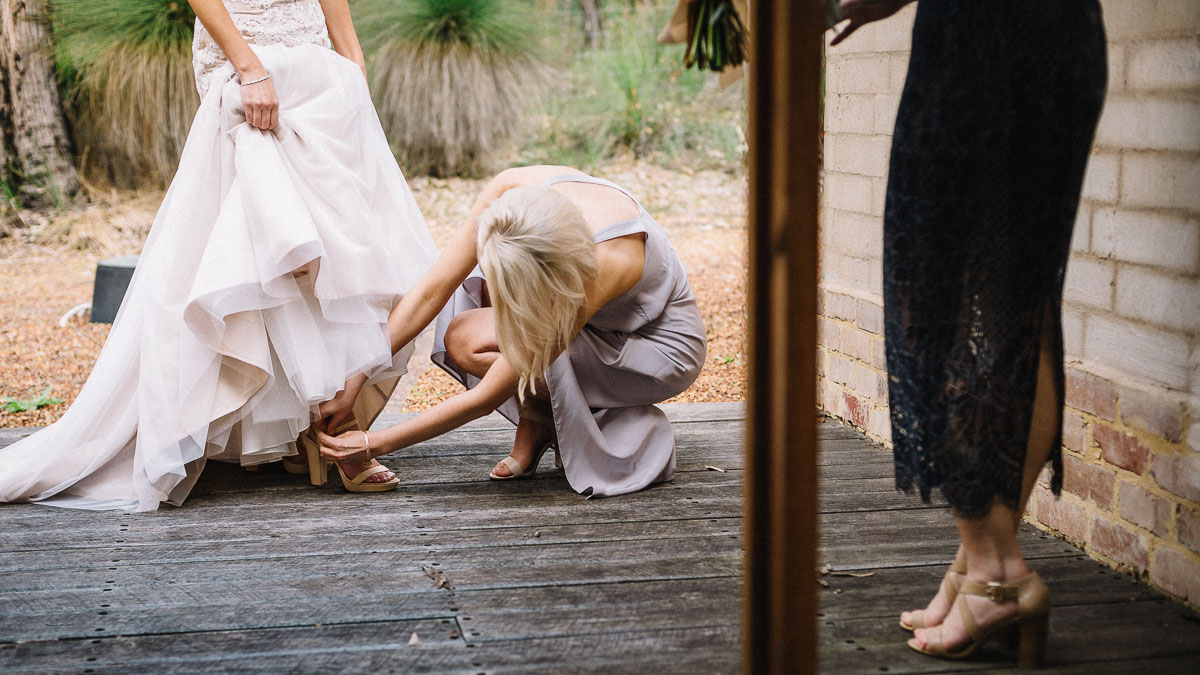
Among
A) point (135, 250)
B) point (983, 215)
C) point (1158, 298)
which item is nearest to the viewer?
point (983, 215)

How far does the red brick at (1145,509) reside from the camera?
217 cm

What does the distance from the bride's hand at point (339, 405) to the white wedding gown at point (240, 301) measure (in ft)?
0.14

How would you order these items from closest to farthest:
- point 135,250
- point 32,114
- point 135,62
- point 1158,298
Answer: point 1158,298 < point 135,250 < point 135,62 < point 32,114

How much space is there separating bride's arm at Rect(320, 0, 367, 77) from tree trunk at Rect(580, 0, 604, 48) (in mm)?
6999

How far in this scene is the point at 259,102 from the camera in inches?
116

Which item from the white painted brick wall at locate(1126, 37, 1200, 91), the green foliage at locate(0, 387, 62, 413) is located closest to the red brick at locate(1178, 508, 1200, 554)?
the white painted brick wall at locate(1126, 37, 1200, 91)

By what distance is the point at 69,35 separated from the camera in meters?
7.36

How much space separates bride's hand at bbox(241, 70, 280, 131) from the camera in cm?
295

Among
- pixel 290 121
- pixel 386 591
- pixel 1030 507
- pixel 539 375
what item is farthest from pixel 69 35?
pixel 1030 507

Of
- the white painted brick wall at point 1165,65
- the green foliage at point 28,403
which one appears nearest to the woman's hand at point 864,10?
the white painted brick wall at point 1165,65

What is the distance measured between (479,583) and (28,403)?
9.90 ft

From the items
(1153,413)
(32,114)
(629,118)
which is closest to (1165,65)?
(1153,413)

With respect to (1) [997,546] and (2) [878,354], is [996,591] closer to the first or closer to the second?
(1) [997,546]

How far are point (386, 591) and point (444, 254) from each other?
3.23ft
